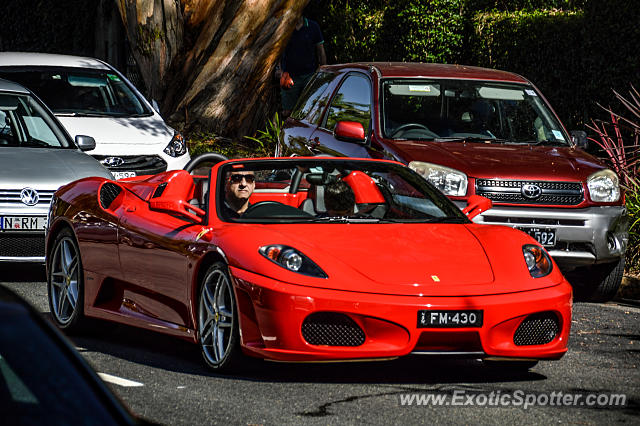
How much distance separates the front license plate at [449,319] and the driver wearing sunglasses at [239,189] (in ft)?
5.70

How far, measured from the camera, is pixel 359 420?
594cm

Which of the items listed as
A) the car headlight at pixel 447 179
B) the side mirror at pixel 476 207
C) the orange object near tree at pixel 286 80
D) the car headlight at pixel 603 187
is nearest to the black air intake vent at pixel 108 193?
the side mirror at pixel 476 207

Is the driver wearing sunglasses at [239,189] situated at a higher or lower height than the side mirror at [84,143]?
higher

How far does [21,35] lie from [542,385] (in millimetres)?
23092

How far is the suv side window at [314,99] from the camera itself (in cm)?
1278

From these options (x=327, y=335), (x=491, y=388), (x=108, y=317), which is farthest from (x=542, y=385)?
(x=108, y=317)

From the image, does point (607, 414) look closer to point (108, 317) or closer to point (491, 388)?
point (491, 388)

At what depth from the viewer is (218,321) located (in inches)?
278

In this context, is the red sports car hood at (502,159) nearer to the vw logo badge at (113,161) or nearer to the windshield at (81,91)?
the vw logo badge at (113,161)

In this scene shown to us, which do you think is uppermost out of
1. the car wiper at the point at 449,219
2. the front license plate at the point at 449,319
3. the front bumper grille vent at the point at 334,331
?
the car wiper at the point at 449,219

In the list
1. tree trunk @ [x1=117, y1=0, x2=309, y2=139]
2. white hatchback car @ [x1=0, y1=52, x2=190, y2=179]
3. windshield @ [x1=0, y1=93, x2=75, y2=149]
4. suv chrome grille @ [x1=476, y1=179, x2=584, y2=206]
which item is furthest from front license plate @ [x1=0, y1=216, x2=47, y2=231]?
tree trunk @ [x1=117, y1=0, x2=309, y2=139]

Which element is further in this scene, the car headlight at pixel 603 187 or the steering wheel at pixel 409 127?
the steering wheel at pixel 409 127

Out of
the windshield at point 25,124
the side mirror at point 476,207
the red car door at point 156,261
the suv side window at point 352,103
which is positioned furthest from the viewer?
the windshield at point 25,124

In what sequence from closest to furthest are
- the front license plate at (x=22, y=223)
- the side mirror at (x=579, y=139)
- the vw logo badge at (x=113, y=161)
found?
1. the front license plate at (x=22, y=223)
2. the side mirror at (x=579, y=139)
3. the vw logo badge at (x=113, y=161)
